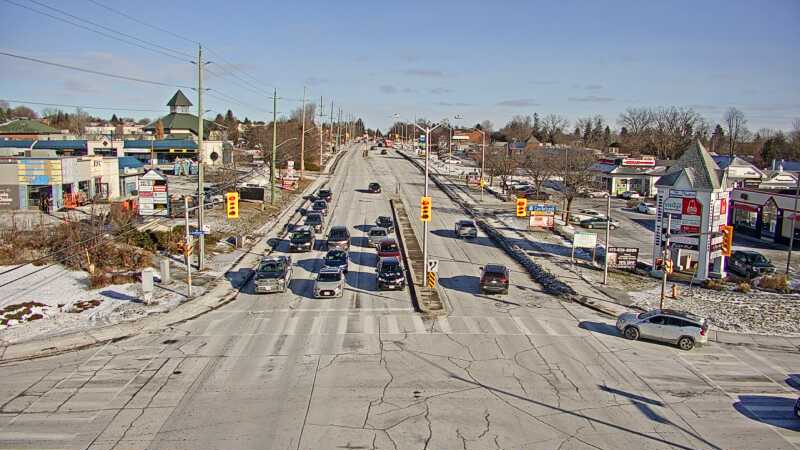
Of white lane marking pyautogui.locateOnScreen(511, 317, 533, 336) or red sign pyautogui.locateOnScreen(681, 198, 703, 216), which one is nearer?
white lane marking pyautogui.locateOnScreen(511, 317, 533, 336)

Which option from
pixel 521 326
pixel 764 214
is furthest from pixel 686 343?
pixel 764 214

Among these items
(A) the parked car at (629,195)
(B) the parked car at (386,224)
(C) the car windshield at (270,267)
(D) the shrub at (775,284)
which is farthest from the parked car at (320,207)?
(A) the parked car at (629,195)

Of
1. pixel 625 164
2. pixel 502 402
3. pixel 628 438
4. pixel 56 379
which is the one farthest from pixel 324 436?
pixel 625 164

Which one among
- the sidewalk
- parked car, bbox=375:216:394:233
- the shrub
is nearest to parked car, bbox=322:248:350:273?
the sidewalk

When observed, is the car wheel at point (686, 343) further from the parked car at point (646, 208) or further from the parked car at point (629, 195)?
the parked car at point (629, 195)

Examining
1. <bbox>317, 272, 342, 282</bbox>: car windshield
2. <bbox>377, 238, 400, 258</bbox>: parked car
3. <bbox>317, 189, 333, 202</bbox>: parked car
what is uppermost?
<bbox>317, 189, 333, 202</bbox>: parked car

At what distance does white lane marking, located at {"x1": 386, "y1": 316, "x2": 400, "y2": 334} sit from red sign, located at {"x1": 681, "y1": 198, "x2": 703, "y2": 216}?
21801mm

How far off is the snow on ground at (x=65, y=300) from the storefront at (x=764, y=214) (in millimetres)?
49876

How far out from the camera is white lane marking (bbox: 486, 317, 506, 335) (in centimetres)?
2889

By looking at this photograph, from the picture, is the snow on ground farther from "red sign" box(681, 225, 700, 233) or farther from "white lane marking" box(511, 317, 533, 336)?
"red sign" box(681, 225, 700, 233)

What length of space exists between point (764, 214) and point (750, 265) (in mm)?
19551

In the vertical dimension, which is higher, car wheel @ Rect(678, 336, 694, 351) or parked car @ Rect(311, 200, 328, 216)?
parked car @ Rect(311, 200, 328, 216)

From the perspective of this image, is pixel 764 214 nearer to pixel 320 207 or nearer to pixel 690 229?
pixel 690 229

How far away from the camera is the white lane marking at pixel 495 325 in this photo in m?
28.9
